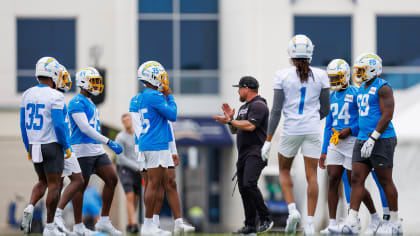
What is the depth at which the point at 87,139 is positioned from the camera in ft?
33.7

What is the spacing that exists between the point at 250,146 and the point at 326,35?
55.3 feet

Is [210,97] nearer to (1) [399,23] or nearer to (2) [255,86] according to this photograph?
(1) [399,23]

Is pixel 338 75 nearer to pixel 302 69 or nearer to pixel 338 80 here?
pixel 338 80

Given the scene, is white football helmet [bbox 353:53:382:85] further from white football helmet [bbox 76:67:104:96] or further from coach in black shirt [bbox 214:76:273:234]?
white football helmet [bbox 76:67:104:96]

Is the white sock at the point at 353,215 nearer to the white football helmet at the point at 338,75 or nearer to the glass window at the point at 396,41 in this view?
the white football helmet at the point at 338,75

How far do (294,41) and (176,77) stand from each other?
17.4m

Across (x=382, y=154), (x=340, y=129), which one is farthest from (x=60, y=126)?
(x=382, y=154)

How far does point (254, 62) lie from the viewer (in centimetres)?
2562

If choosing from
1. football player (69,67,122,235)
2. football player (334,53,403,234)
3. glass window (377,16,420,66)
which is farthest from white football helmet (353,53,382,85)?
glass window (377,16,420,66)

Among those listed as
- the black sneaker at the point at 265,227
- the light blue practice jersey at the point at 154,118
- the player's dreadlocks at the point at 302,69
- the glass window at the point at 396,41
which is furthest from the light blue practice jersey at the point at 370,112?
the glass window at the point at 396,41

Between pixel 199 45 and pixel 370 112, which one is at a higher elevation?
pixel 199 45

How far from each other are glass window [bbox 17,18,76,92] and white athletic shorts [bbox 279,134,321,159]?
18271 millimetres

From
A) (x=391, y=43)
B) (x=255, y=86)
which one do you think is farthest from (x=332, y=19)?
(x=255, y=86)

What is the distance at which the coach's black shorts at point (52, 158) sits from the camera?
30.9 feet
